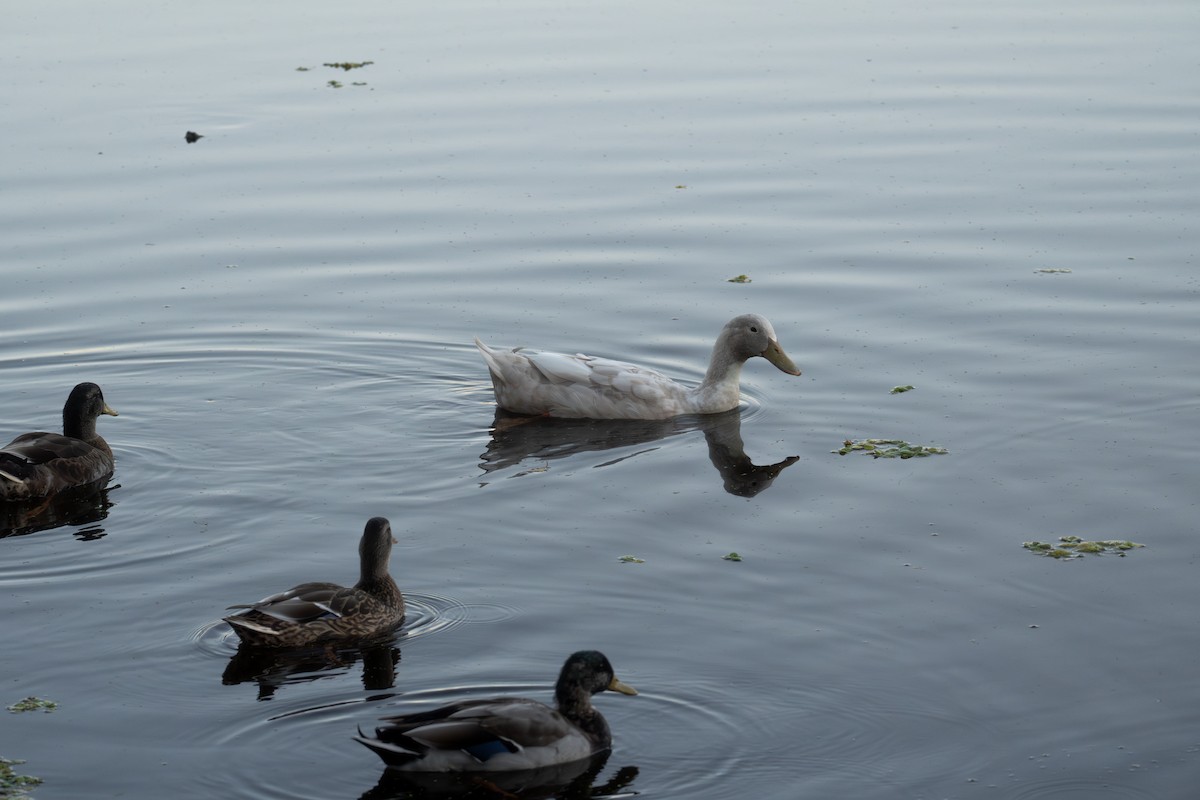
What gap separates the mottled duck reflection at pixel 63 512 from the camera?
12.2 m

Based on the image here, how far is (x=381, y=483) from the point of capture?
12758mm

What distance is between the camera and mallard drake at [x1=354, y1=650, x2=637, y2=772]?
8.28 metres

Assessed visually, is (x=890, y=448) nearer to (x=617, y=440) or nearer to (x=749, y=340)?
(x=749, y=340)

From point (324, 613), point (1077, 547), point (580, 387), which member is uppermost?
point (580, 387)

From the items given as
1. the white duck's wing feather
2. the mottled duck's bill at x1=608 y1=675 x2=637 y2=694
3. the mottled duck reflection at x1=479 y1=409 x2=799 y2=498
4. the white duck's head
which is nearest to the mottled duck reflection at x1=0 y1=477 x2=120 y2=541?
the mottled duck reflection at x1=479 y1=409 x2=799 y2=498

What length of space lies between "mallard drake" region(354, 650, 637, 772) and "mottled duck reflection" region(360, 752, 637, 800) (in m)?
0.05

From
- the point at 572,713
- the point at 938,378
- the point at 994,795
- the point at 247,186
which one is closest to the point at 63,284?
the point at 247,186

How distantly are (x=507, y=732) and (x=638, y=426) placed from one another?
21.0 ft

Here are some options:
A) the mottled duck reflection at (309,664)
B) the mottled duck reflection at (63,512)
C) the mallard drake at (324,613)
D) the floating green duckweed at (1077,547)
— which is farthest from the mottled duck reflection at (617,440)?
the mottled duck reflection at (309,664)

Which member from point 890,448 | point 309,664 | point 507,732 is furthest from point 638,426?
point 507,732

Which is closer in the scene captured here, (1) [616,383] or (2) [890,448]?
(2) [890,448]

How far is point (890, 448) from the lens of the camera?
13.2 meters

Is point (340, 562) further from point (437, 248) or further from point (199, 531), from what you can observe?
point (437, 248)

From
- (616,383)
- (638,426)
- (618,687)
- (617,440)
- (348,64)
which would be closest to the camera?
(618,687)
